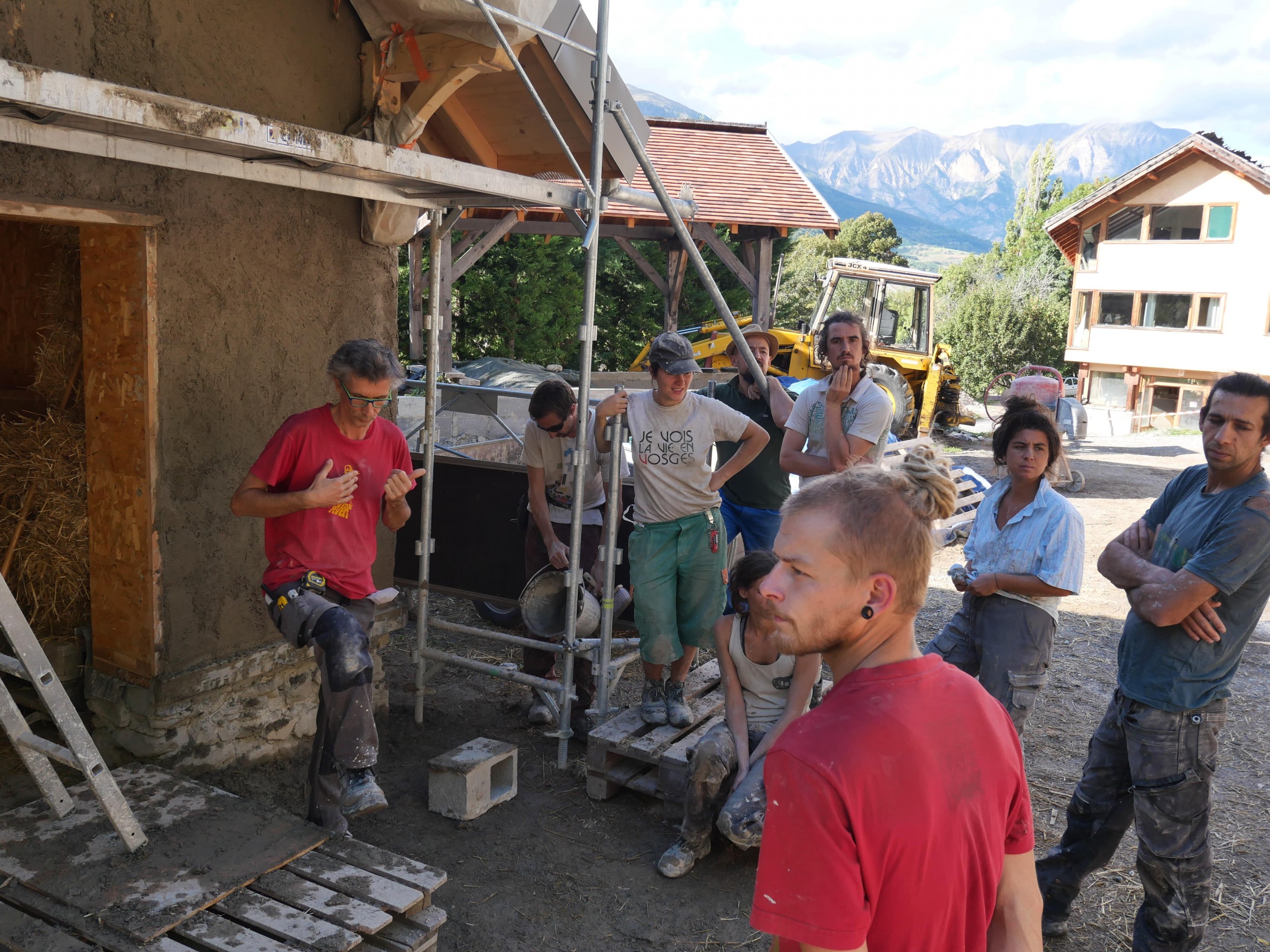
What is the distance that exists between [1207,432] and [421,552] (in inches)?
145

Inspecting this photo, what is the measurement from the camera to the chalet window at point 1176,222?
86.9 ft

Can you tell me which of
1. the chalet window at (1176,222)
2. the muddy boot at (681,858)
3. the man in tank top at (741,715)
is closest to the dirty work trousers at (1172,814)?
the man in tank top at (741,715)

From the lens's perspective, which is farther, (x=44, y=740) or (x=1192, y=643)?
(x=1192, y=643)

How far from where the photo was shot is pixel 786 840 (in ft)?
4.52

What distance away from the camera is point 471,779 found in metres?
4.31

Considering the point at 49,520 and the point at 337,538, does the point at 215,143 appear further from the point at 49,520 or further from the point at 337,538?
the point at 49,520

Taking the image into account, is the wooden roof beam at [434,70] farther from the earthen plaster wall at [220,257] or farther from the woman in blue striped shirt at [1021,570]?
the woman in blue striped shirt at [1021,570]

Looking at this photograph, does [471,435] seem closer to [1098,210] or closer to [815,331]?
[815,331]

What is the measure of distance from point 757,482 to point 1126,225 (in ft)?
89.9

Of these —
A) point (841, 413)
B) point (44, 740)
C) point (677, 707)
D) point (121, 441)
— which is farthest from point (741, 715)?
point (121, 441)

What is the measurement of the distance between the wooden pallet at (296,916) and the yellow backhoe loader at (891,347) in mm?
12676

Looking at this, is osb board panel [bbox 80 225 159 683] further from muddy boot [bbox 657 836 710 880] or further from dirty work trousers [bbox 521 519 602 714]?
muddy boot [bbox 657 836 710 880]

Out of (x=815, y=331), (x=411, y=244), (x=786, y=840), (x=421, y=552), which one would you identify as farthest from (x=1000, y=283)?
(x=786, y=840)

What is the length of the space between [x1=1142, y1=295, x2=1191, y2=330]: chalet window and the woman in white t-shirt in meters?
26.8
